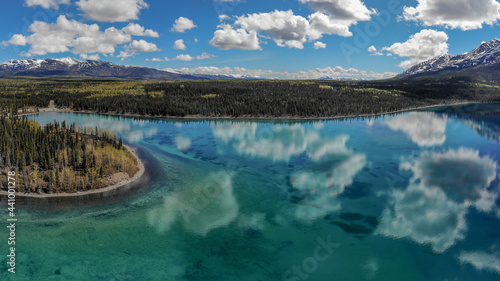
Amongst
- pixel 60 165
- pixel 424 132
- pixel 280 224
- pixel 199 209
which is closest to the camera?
pixel 280 224

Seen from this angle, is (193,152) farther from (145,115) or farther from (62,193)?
(145,115)

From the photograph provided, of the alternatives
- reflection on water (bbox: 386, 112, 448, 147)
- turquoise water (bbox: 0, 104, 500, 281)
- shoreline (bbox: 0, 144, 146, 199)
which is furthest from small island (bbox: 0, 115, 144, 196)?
reflection on water (bbox: 386, 112, 448, 147)

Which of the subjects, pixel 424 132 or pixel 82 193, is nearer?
pixel 82 193

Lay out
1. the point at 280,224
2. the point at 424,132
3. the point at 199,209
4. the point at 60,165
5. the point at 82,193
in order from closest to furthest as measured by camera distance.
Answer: the point at 280,224
the point at 199,209
the point at 82,193
the point at 60,165
the point at 424,132

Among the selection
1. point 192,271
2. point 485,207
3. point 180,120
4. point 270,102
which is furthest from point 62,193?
point 270,102

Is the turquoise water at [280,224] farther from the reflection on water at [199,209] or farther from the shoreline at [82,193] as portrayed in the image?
the shoreline at [82,193]

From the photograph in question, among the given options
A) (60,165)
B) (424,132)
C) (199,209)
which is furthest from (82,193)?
(424,132)

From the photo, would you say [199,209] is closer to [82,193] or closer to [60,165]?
[82,193]

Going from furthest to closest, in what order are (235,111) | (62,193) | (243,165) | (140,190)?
(235,111)
(243,165)
(140,190)
(62,193)
